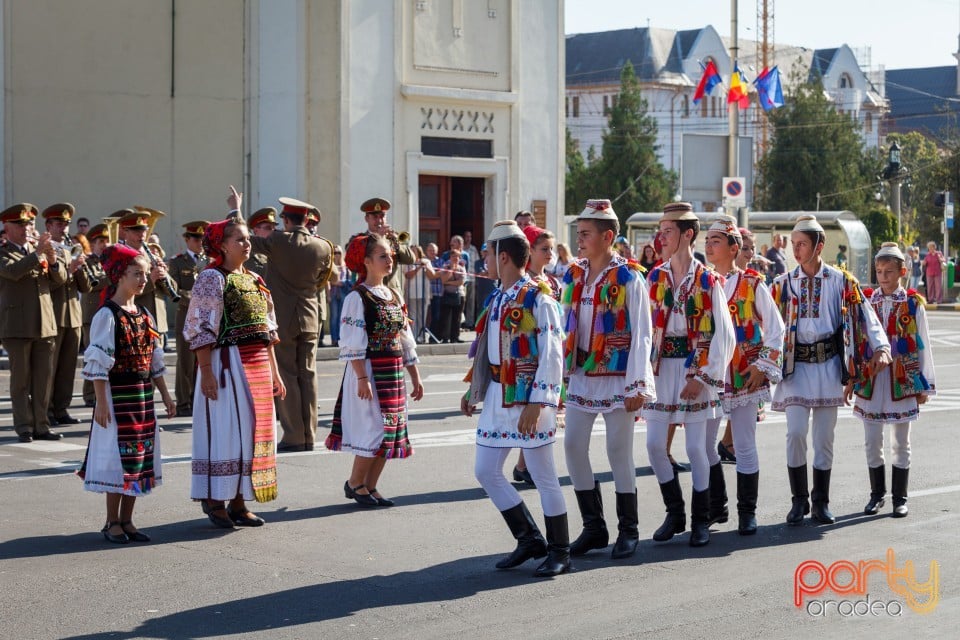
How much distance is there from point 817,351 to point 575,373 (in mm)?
2026

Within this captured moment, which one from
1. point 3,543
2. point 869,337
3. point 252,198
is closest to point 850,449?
point 869,337

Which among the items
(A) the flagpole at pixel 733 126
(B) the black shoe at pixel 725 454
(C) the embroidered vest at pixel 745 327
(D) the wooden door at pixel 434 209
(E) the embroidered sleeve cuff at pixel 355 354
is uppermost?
(A) the flagpole at pixel 733 126

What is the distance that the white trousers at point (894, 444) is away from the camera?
32.6 ft

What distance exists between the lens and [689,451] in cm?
889

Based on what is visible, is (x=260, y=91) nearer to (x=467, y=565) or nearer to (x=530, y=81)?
(x=530, y=81)

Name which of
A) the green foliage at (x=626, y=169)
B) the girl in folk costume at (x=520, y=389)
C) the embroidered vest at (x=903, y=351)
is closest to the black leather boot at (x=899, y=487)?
the embroidered vest at (x=903, y=351)

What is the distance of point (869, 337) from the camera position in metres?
9.59

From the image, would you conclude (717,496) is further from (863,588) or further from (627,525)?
(863,588)

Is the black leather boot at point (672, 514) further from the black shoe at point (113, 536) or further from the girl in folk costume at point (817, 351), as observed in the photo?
the black shoe at point (113, 536)

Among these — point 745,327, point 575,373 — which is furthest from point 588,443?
point 745,327

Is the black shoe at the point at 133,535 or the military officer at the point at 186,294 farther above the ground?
the military officer at the point at 186,294

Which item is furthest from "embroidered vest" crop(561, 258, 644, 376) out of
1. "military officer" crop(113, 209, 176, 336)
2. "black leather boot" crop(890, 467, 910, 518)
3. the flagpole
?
the flagpole

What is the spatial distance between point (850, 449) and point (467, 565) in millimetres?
5958

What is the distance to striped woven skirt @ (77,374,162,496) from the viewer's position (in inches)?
350
